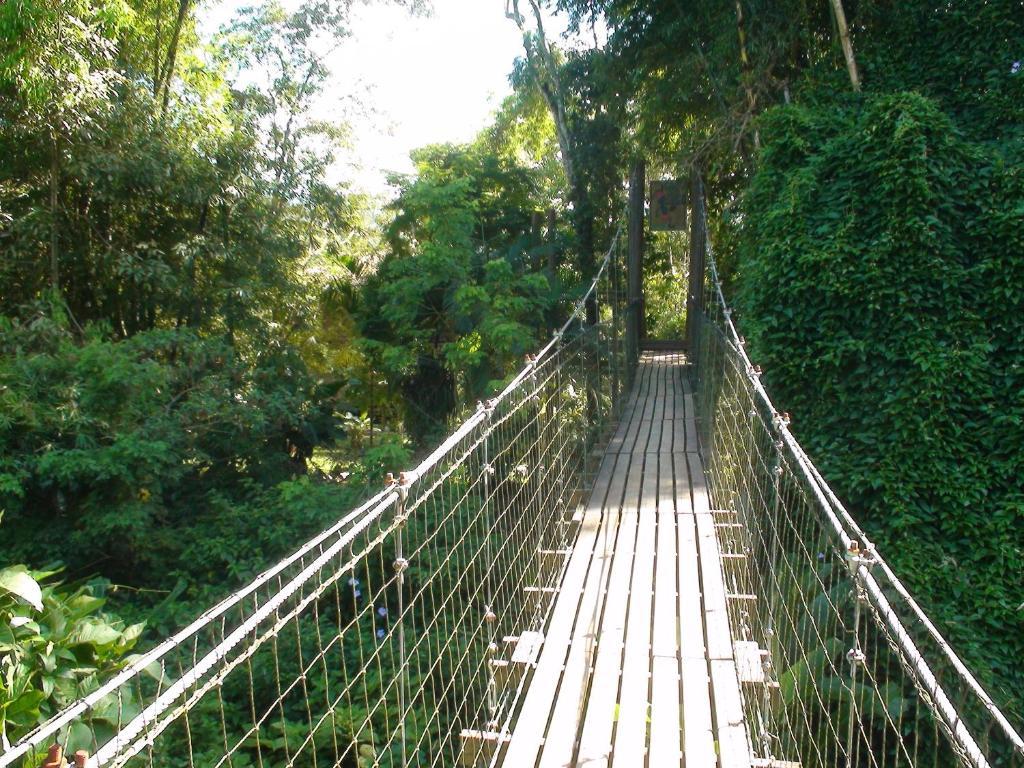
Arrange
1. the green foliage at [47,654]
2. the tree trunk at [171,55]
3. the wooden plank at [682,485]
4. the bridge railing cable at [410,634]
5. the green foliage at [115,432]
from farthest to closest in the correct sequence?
the tree trunk at [171,55], the green foliage at [115,432], the wooden plank at [682,485], the green foliage at [47,654], the bridge railing cable at [410,634]

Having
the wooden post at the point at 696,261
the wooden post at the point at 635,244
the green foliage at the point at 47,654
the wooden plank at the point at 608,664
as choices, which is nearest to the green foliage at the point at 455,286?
the wooden post at the point at 635,244

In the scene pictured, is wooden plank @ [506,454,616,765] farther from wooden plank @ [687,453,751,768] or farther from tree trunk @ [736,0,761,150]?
tree trunk @ [736,0,761,150]

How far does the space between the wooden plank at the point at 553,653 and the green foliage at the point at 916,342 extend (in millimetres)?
1937

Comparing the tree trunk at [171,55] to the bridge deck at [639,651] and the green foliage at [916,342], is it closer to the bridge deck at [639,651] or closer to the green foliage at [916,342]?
the green foliage at [916,342]

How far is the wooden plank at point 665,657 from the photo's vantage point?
169 cm

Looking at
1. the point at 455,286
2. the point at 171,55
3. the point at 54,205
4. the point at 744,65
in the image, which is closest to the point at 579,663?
the point at 455,286

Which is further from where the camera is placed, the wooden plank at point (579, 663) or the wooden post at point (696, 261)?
the wooden post at point (696, 261)

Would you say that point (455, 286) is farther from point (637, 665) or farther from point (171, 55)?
point (637, 665)

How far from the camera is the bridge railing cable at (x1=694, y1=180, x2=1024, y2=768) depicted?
1291 millimetres

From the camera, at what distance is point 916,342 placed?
4.35m

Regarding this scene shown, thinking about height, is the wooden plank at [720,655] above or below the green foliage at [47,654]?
above

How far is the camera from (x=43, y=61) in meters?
4.83

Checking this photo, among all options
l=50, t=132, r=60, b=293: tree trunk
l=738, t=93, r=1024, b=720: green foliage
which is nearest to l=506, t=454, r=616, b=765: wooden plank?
l=738, t=93, r=1024, b=720: green foliage

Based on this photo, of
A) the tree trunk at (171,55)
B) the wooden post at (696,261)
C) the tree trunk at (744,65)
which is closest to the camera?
the tree trunk at (744,65)
